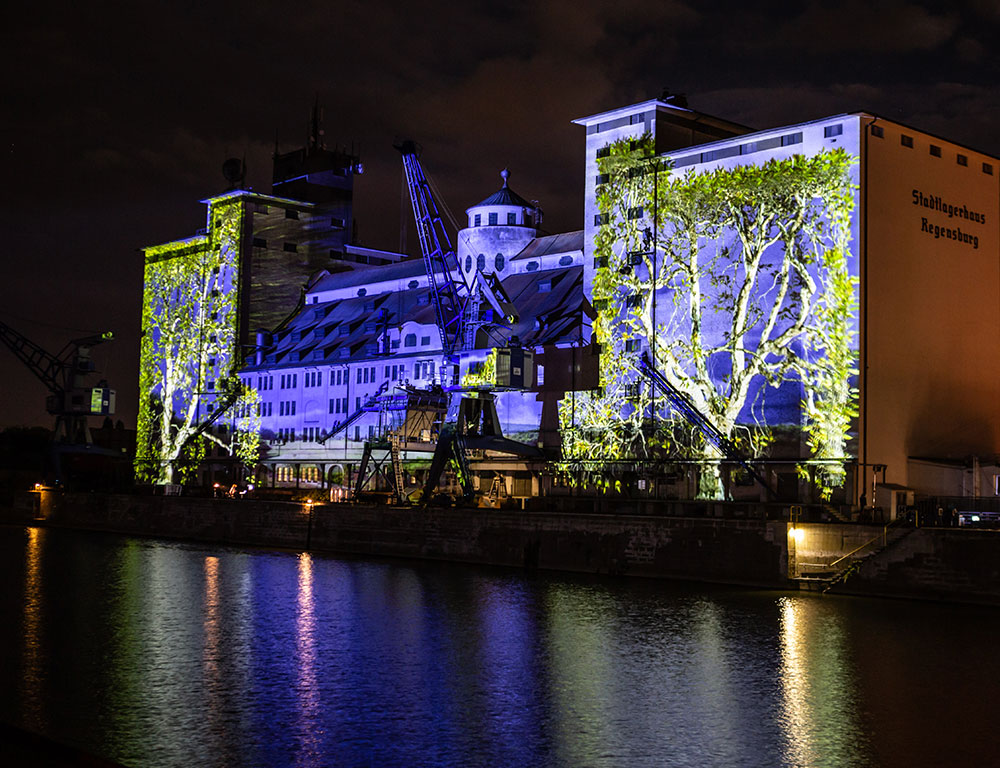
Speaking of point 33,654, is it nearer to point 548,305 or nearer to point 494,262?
point 548,305

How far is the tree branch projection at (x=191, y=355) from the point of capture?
85.9 m

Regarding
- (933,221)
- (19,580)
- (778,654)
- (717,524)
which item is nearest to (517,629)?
(778,654)

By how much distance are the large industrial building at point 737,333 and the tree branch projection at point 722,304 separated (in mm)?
87

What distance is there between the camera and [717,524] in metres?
40.0

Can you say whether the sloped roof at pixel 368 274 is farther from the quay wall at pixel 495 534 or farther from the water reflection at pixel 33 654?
the water reflection at pixel 33 654

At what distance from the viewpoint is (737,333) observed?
54344mm

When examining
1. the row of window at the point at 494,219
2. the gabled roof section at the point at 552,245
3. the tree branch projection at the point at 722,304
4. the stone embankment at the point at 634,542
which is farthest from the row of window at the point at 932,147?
the row of window at the point at 494,219

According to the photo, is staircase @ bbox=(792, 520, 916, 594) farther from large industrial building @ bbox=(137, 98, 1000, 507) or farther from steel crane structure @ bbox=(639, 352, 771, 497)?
steel crane structure @ bbox=(639, 352, 771, 497)

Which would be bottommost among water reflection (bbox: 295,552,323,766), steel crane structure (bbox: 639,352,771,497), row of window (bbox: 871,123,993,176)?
water reflection (bbox: 295,552,323,766)

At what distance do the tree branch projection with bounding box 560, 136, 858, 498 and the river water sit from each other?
1472 centimetres

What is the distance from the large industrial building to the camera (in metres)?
51.2

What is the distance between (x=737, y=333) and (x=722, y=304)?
60.0 inches

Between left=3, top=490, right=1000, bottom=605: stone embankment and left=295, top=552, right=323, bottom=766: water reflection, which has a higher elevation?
left=3, top=490, right=1000, bottom=605: stone embankment

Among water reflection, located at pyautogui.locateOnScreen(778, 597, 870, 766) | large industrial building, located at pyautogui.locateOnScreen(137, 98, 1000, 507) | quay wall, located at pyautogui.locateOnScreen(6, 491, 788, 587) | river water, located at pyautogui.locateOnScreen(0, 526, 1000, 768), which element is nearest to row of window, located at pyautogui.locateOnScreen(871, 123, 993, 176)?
large industrial building, located at pyautogui.locateOnScreen(137, 98, 1000, 507)
